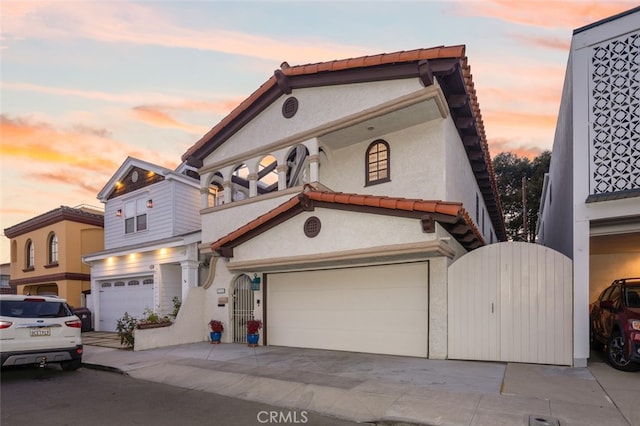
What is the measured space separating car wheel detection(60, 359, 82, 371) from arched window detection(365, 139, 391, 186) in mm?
8500

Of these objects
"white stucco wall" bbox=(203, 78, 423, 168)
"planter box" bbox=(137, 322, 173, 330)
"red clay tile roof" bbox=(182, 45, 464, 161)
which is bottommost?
"planter box" bbox=(137, 322, 173, 330)

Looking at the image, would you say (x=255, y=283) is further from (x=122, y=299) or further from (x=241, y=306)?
(x=122, y=299)

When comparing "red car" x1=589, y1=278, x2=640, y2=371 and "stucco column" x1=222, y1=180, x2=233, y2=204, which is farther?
"stucco column" x1=222, y1=180, x2=233, y2=204

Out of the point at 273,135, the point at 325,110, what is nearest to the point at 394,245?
the point at 325,110

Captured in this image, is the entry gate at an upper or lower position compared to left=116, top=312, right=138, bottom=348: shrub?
upper

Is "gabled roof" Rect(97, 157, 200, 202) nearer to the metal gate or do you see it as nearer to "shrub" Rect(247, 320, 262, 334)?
the metal gate

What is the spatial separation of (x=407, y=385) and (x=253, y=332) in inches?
240

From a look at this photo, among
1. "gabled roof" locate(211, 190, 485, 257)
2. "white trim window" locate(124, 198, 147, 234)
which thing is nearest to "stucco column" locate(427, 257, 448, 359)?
"gabled roof" locate(211, 190, 485, 257)

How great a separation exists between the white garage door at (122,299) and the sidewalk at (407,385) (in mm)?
6649

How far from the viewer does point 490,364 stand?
9141 millimetres

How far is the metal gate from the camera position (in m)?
13.5

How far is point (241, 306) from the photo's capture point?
44.9 feet

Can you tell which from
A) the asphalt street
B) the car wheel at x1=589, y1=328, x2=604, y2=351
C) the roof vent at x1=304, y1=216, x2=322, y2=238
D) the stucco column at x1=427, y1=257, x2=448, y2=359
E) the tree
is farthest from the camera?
the tree

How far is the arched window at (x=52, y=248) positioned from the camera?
22.1m
